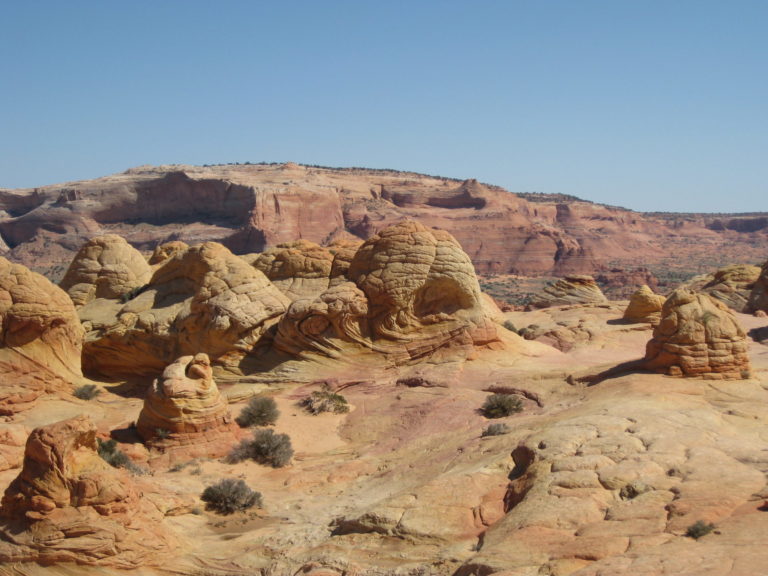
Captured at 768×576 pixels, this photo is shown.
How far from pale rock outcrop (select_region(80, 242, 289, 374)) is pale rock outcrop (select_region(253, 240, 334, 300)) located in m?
1.14

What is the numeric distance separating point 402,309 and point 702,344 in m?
7.24

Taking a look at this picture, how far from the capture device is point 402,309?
1791 cm

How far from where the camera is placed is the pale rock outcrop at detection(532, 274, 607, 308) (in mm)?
35375

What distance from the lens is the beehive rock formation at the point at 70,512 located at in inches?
315

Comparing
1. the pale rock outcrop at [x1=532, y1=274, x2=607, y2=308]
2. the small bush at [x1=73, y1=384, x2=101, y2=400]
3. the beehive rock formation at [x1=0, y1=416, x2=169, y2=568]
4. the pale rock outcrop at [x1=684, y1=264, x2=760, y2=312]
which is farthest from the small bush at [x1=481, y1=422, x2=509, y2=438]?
the pale rock outcrop at [x1=532, y1=274, x2=607, y2=308]

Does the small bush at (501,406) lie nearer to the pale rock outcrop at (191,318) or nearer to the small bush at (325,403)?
the small bush at (325,403)

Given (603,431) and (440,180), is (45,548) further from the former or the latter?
(440,180)

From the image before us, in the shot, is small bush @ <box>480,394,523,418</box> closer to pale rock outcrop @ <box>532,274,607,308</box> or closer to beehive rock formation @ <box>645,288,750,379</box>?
beehive rock formation @ <box>645,288,750,379</box>

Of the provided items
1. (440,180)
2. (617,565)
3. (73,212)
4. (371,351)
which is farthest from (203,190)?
(617,565)

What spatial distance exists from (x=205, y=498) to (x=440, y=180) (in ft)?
377

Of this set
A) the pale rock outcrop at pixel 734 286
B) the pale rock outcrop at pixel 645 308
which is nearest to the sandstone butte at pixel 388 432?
the pale rock outcrop at pixel 645 308

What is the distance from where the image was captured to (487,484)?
952cm

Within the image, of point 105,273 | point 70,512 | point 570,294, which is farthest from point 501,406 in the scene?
point 570,294

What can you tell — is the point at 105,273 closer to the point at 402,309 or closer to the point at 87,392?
the point at 87,392
